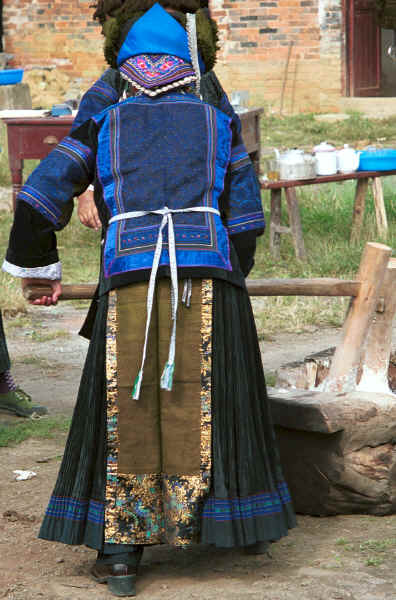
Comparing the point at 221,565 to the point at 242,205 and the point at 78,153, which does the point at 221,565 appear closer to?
the point at 242,205

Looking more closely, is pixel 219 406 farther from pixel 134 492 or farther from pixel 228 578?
pixel 228 578

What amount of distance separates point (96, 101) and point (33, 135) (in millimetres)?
4507

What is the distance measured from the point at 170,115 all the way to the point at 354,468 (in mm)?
1360

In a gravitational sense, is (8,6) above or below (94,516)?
above

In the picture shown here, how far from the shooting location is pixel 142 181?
2.83m

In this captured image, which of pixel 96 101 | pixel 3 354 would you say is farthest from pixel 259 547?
pixel 3 354

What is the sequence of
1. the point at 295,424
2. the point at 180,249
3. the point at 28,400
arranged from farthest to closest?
the point at 28,400 < the point at 295,424 < the point at 180,249

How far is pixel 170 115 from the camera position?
2.86 m

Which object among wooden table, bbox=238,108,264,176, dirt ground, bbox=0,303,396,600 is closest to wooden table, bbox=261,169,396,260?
wooden table, bbox=238,108,264,176

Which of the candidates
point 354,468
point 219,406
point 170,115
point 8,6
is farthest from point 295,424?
point 8,6

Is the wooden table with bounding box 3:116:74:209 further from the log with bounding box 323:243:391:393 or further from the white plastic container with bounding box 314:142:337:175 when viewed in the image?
the log with bounding box 323:243:391:393

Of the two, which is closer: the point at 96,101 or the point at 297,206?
the point at 96,101

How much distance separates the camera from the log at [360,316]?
11.5 ft

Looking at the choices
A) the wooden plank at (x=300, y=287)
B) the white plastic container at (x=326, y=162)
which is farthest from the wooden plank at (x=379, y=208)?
the wooden plank at (x=300, y=287)
